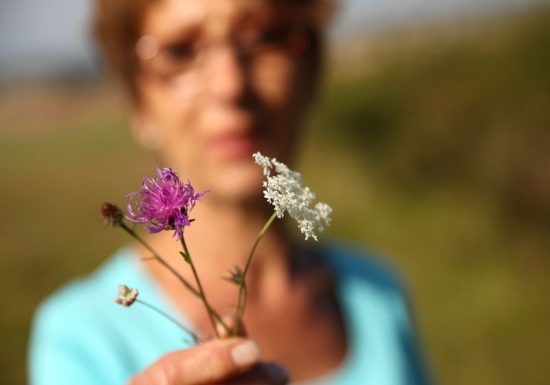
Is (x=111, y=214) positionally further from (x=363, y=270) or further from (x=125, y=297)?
(x=363, y=270)

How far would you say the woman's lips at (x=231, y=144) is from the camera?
4.17ft

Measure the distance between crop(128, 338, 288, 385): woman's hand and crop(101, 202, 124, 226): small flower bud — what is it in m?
0.15

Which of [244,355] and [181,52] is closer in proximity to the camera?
[244,355]

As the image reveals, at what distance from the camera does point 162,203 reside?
505mm

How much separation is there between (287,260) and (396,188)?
2279 mm

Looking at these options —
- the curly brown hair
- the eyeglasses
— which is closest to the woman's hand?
the eyeglasses

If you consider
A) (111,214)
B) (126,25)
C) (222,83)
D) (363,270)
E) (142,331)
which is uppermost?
(126,25)

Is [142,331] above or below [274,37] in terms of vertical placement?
below

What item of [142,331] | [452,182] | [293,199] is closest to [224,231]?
[142,331]

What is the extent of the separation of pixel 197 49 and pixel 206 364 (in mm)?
898

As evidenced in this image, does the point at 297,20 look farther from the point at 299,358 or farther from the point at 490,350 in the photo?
the point at 490,350

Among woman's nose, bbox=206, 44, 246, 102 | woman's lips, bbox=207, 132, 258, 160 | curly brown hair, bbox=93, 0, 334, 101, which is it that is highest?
curly brown hair, bbox=93, 0, 334, 101

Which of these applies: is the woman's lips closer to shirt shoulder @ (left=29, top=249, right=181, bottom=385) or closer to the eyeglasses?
the eyeglasses

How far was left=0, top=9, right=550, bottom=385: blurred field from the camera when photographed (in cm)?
341
